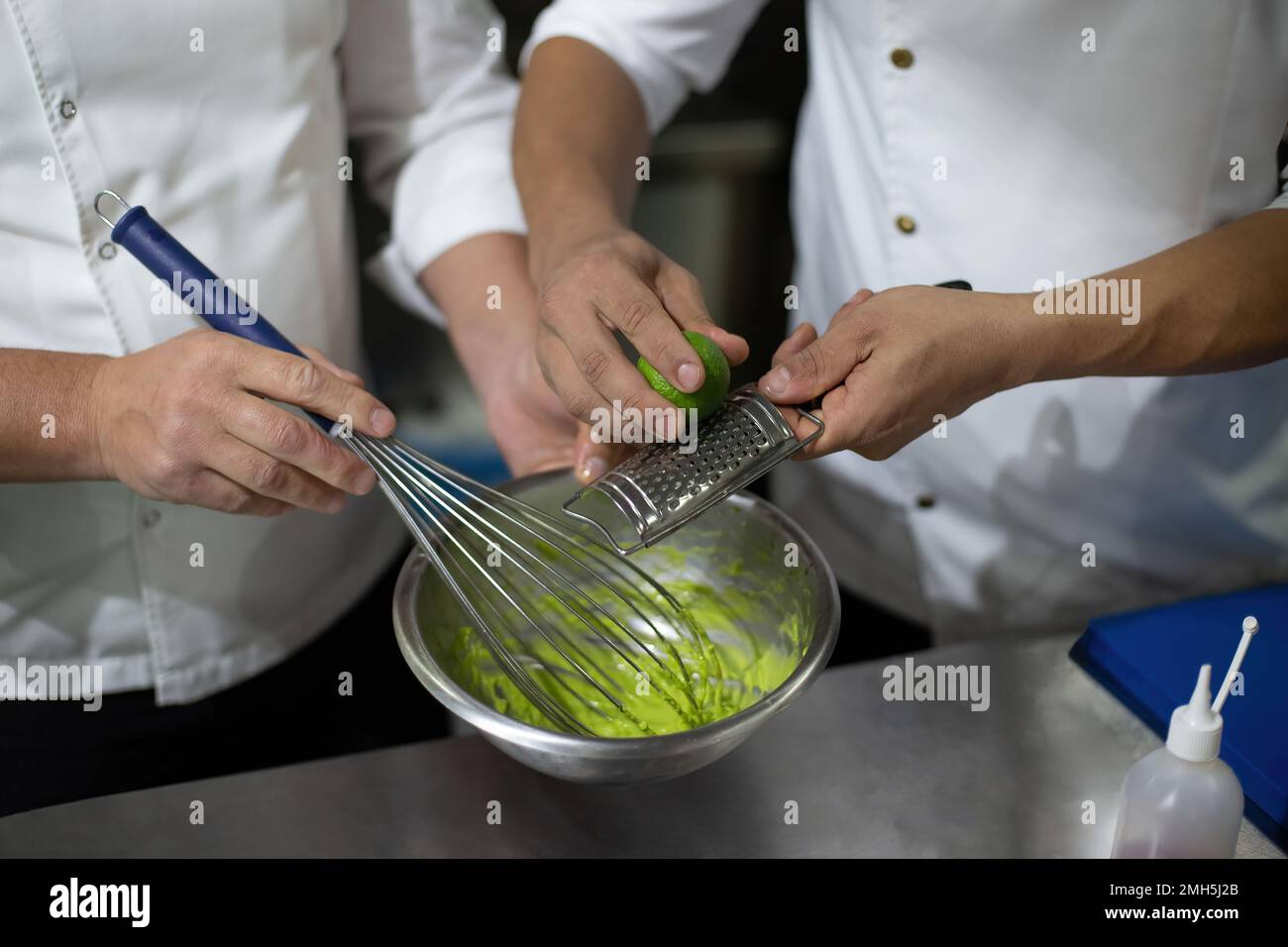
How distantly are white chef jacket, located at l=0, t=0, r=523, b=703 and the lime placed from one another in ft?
1.33

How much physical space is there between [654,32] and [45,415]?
0.71 m

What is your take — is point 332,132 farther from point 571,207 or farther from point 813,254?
point 813,254

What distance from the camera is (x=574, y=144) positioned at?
3.55 ft

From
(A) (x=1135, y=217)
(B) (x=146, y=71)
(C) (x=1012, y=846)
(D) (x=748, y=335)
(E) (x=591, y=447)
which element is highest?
(D) (x=748, y=335)

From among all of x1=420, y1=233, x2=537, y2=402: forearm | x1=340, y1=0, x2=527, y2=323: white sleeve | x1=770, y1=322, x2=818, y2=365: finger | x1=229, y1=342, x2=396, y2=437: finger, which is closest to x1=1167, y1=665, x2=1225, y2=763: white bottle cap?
x1=770, y1=322, x2=818, y2=365: finger

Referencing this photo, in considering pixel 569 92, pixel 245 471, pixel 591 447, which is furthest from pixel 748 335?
pixel 245 471

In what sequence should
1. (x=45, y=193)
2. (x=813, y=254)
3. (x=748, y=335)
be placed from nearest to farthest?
(x=45, y=193), (x=813, y=254), (x=748, y=335)

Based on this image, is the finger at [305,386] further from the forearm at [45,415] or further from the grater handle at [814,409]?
the grater handle at [814,409]

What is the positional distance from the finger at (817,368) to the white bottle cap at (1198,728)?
1.03 ft

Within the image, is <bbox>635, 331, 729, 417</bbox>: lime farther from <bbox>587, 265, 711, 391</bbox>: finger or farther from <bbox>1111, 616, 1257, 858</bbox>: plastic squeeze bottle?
<bbox>1111, 616, 1257, 858</bbox>: plastic squeeze bottle

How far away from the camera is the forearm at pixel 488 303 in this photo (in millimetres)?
1106

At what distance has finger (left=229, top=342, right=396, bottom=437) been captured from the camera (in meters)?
0.79
